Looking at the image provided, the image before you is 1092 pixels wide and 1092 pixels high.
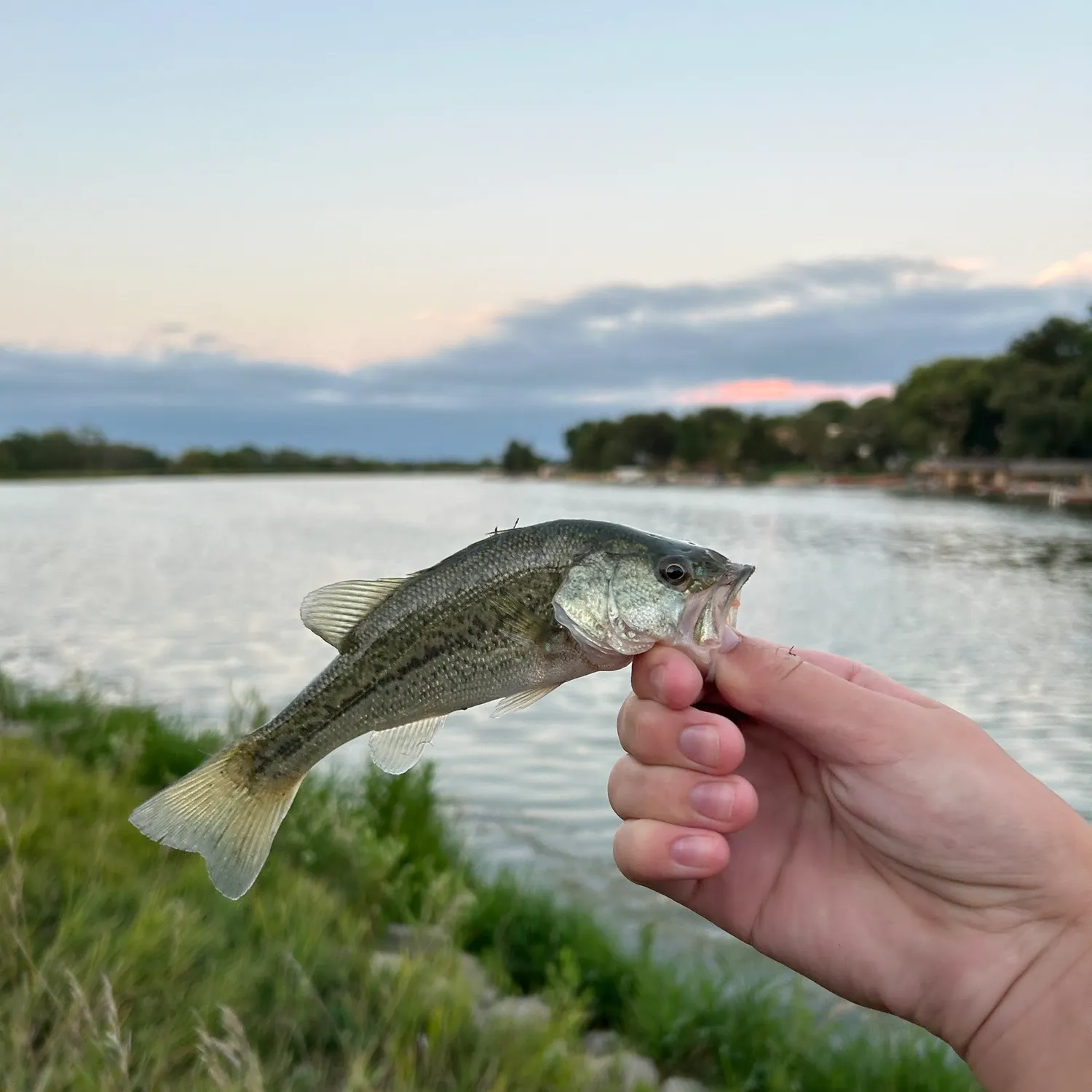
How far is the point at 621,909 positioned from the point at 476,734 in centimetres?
642

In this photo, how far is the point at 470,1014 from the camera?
20.1 ft

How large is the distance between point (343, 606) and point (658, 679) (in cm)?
115

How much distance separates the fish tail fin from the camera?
9.12 feet

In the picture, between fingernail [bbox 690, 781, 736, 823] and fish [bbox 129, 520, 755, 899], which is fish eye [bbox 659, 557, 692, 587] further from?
fingernail [bbox 690, 781, 736, 823]

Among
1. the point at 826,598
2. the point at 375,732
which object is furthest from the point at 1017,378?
the point at 375,732

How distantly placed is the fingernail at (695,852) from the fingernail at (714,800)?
0.32ft

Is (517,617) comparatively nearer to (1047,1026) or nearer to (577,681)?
(1047,1026)

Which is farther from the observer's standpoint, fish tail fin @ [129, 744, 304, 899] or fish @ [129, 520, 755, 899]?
fish @ [129, 520, 755, 899]

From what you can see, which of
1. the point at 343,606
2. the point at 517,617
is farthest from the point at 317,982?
the point at 517,617

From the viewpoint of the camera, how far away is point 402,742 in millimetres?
3139

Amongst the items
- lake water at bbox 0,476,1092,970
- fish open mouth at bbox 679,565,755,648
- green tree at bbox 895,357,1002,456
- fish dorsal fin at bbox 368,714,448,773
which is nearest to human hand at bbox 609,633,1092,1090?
fish open mouth at bbox 679,565,755,648

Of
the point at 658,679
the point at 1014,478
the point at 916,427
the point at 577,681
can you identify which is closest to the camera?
the point at 658,679

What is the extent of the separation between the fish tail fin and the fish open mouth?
4.62ft

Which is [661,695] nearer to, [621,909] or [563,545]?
[563,545]
